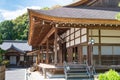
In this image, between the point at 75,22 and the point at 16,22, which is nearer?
the point at 75,22

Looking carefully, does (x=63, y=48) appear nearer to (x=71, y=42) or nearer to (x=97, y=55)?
(x=71, y=42)

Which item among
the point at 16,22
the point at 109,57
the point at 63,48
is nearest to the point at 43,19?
the point at 109,57

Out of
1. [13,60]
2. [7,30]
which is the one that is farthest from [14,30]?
[13,60]

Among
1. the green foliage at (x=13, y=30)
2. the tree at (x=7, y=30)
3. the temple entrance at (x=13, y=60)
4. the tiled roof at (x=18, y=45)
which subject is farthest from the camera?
the green foliage at (x=13, y=30)

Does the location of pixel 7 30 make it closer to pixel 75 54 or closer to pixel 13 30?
pixel 13 30

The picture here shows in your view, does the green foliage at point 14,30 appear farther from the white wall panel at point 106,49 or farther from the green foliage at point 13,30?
the white wall panel at point 106,49

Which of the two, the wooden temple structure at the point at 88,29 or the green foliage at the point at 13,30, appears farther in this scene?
the green foliage at the point at 13,30

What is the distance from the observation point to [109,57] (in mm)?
16500

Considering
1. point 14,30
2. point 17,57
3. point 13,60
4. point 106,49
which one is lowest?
point 13,60

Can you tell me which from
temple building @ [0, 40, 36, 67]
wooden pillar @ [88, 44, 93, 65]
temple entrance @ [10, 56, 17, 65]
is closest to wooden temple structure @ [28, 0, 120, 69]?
wooden pillar @ [88, 44, 93, 65]

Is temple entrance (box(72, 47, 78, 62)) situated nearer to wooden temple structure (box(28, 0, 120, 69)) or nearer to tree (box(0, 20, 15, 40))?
wooden temple structure (box(28, 0, 120, 69))

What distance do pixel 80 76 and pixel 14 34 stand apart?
55346 millimetres

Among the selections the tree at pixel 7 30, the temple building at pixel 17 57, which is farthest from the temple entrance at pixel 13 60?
the tree at pixel 7 30

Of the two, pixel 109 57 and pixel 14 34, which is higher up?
pixel 14 34
